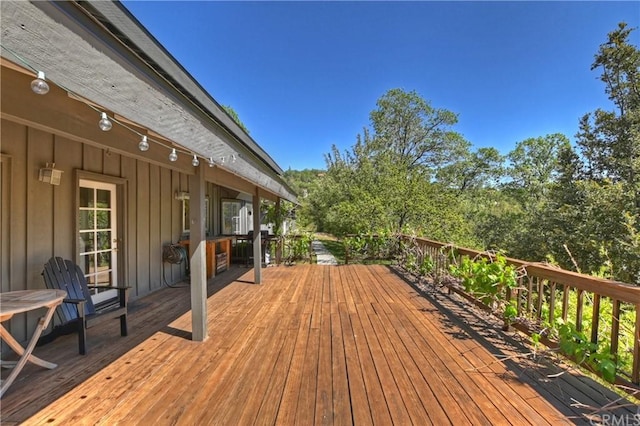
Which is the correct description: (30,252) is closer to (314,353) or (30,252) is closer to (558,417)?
(314,353)

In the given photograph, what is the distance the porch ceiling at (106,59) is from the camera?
89 cm

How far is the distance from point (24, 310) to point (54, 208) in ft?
5.47

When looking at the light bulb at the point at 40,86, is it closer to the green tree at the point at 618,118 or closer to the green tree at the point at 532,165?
the green tree at the point at 618,118

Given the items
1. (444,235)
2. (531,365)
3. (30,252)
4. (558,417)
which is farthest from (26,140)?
(444,235)

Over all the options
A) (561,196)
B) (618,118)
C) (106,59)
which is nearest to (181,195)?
(106,59)

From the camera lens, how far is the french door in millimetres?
3590

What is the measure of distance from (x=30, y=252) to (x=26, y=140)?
108cm

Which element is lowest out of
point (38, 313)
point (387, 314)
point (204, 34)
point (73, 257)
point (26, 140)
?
point (387, 314)

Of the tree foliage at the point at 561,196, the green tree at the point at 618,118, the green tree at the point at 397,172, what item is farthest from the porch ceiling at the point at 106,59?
the green tree at the point at 618,118

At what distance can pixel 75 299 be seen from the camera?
265cm

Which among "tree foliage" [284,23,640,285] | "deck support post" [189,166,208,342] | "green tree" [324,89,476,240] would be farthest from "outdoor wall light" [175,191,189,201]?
"green tree" [324,89,476,240]

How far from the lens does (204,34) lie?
9828 millimetres

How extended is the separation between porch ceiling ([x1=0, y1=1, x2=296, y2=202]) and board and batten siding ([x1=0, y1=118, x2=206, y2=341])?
0.81 m

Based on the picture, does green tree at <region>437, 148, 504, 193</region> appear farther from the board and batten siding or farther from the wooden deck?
the board and batten siding
